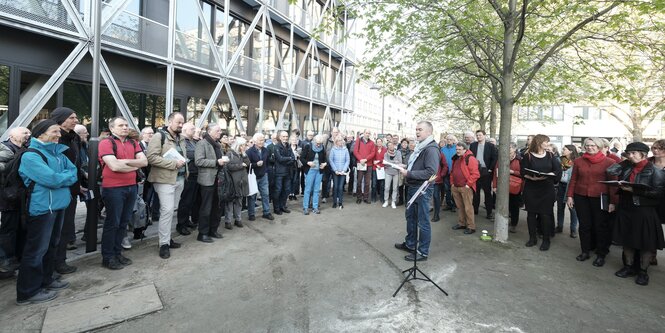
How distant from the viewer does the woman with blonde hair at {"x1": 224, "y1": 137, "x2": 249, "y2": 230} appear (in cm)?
654

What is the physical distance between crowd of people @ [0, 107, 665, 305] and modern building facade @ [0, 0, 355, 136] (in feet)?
11.5

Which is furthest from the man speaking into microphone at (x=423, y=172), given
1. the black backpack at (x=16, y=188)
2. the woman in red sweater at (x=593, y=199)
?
the black backpack at (x=16, y=188)

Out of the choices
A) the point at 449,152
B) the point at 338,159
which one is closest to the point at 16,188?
the point at 338,159

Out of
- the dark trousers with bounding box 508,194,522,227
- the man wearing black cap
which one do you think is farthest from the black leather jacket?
the man wearing black cap

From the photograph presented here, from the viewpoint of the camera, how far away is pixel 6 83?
834 centimetres

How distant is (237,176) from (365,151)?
14.8ft

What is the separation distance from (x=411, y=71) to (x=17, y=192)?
7.87 metres

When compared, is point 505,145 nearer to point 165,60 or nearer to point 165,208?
point 165,208

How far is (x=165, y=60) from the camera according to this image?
11453 millimetres

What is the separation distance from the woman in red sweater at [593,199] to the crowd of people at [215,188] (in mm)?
16

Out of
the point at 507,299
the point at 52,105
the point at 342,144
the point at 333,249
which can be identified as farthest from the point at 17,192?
the point at 52,105

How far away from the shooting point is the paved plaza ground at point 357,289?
332 cm

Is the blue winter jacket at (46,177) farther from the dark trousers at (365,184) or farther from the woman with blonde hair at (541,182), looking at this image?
the dark trousers at (365,184)

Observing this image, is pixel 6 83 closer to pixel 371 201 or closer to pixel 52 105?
pixel 52 105
